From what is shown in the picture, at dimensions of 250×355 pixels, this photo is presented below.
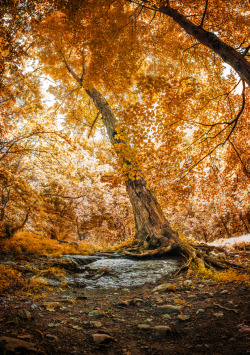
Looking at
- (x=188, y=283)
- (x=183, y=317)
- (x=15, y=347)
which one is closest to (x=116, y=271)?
(x=188, y=283)

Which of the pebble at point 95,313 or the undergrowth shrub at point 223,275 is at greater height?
the pebble at point 95,313

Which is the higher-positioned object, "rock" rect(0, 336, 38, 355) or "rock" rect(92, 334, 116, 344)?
"rock" rect(0, 336, 38, 355)

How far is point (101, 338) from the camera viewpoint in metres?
1.64

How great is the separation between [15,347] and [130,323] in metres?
1.33

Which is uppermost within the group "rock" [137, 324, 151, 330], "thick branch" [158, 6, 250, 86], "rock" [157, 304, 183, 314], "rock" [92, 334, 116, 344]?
"thick branch" [158, 6, 250, 86]

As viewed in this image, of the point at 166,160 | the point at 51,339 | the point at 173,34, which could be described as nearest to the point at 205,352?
the point at 51,339

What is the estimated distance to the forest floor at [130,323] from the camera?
4.98 feet

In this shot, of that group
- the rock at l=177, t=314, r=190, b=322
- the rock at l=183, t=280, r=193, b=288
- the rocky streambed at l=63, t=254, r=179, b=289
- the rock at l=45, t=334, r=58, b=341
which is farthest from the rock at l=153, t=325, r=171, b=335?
the rocky streambed at l=63, t=254, r=179, b=289

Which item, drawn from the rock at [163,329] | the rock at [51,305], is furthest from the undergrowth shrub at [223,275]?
the rock at [51,305]

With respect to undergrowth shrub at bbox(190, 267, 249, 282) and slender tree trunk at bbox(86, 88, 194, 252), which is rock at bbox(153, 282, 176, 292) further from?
slender tree trunk at bbox(86, 88, 194, 252)

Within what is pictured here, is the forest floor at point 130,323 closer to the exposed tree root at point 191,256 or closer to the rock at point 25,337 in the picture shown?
the rock at point 25,337

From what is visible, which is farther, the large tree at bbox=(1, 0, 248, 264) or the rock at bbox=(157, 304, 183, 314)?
the large tree at bbox=(1, 0, 248, 264)

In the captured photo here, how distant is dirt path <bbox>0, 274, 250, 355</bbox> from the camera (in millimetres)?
1537

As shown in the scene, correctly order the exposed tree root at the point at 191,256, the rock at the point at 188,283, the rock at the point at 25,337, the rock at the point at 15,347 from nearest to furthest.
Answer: the rock at the point at 15,347 < the rock at the point at 25,337 < the rock at the point at 188,283 < the exposed tree root at the point at 191,256
